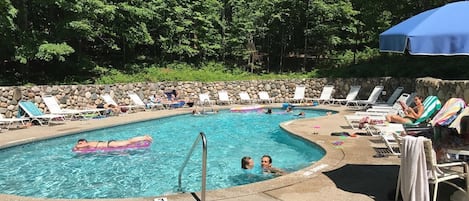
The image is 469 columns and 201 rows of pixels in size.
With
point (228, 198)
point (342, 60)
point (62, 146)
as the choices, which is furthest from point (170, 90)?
point (228, 198)

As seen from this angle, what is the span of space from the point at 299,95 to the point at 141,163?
1133 centimetres

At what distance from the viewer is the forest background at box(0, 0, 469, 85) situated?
49.1 feet

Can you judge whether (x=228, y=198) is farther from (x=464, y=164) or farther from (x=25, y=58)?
(x=25, y=58)

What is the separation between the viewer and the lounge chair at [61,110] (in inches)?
490

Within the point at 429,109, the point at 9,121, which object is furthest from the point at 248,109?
the point at 429,109

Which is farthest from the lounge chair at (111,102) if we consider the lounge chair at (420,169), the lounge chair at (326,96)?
the lounge chair at (420,169)

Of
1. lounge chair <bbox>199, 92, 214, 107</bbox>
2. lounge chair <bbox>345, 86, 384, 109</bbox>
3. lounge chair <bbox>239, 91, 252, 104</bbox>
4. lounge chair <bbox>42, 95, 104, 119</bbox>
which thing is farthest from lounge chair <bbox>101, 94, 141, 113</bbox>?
lounge chair <bbox>345, 86, 384, 109</bbox>

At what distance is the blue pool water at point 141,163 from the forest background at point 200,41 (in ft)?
17.6

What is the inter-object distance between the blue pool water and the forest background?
5368 mm

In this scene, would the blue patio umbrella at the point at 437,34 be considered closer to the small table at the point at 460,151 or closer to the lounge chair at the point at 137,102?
the small table at the point at 460,151

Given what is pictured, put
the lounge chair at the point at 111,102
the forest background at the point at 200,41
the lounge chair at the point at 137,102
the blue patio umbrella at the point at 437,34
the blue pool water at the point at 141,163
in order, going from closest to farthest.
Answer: the blue patio umbrella at the point at 437,34
the blue pool water at the point at 141,163
the lounge chair at the point at 111,102
the forest background at the point at 200,41
the lounge chair at the point at 137,102

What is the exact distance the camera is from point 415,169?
4023 millimetres

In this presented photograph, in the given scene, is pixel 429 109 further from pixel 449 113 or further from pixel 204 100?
pixel 204 100

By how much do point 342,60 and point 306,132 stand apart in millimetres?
14865
